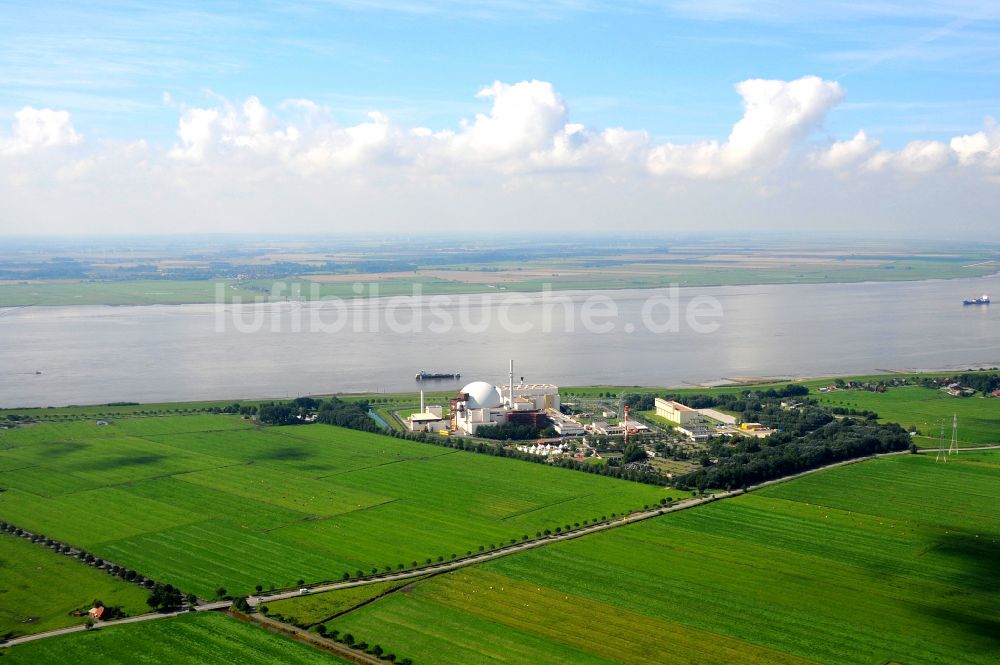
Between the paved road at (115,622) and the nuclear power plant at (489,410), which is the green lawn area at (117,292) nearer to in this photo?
the nuclear power plant at (489,410)

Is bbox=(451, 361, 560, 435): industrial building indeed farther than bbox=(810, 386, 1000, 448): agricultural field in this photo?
Yes

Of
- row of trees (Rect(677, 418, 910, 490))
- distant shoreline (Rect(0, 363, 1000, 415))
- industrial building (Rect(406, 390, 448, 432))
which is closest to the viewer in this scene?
row of trees (Rect(677, 418, 910, 490))

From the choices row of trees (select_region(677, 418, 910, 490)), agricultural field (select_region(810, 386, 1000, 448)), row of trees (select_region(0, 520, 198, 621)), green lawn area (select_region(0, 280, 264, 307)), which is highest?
green lawn area (select_region(0, 280, 264, 307))

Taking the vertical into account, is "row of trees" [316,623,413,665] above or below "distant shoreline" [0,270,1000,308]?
below

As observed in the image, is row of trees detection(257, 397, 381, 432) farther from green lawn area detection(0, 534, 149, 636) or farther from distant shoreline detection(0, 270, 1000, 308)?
distant shoreline detection(0, 270, 1000, 308)

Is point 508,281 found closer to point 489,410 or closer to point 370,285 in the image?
point 370,285

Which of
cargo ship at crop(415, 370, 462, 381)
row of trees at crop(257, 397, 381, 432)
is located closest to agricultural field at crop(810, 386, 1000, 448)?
cargo ship at crop(415, 370, 462, 381)
